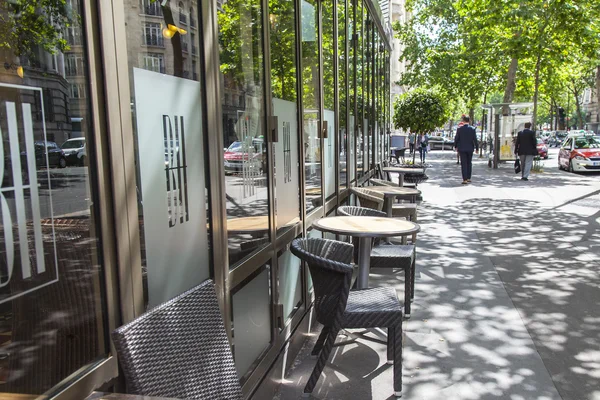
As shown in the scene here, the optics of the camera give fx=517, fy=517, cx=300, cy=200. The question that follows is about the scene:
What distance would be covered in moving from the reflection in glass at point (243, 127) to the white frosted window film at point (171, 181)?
1.16 feet

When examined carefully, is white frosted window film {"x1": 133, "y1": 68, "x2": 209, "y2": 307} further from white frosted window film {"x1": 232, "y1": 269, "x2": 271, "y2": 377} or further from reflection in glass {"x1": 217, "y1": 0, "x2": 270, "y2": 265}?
white frosted window film {"x1": 232, "y1": 269, "x2": 271, "y2": 377}

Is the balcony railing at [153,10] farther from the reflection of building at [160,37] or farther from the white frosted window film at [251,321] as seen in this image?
the white frosted window film at [251,321]

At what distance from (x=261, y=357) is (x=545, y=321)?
2825 millimetres

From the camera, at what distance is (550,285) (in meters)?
5.75

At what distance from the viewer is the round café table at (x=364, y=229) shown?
3846 millimetres

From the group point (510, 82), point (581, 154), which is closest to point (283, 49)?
point (581, 154)

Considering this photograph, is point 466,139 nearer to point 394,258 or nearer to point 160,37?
point 394,258

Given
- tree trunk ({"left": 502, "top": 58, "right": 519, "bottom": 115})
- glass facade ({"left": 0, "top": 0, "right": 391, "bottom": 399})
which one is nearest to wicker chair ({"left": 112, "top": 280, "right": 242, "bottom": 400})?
glass facade ({"left": 0, "top": 0, "right": 391, "bottom": 399})

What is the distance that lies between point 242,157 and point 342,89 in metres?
3.67

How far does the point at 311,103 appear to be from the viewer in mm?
4801

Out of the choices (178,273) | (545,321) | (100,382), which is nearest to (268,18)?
(178,273)

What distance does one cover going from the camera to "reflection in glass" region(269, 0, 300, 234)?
371 centimetres

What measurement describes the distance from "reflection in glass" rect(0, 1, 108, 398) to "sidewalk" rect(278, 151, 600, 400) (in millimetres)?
2142

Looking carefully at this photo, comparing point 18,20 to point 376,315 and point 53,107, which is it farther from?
point 376,315
